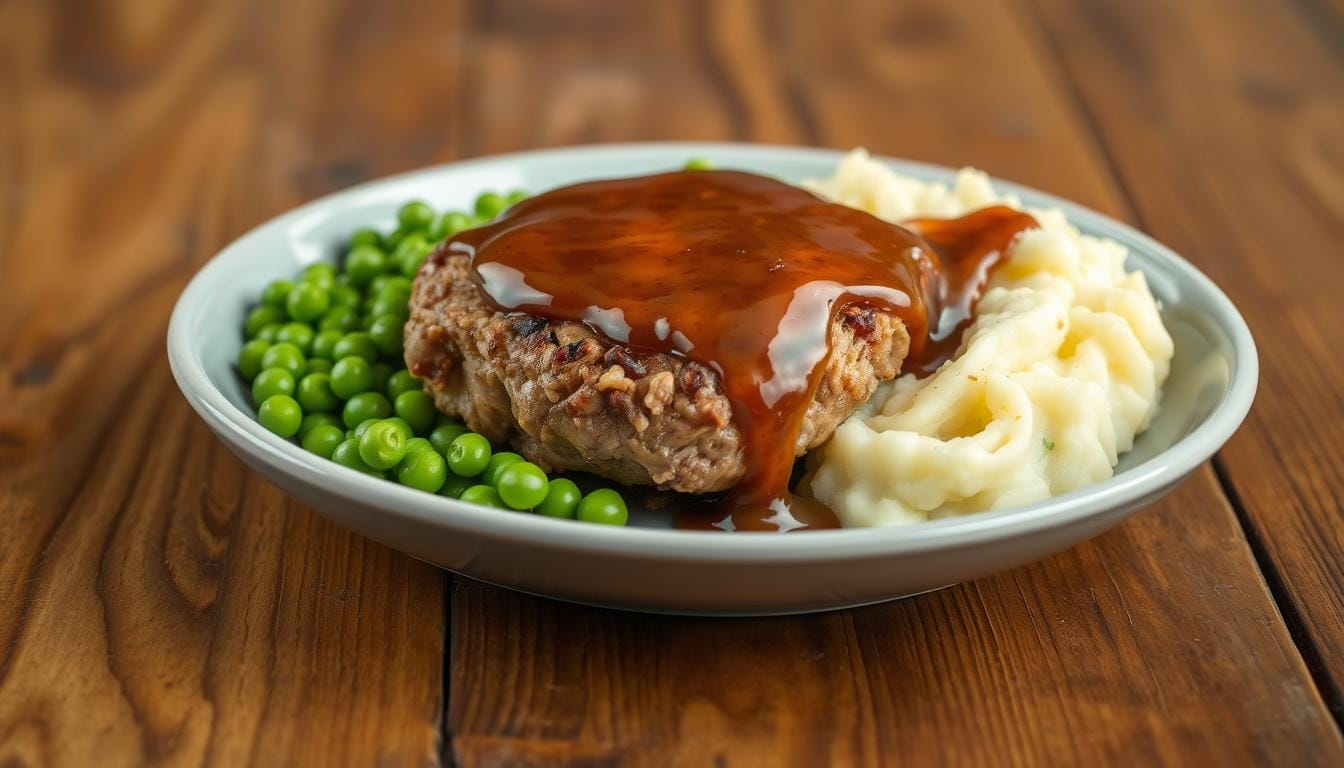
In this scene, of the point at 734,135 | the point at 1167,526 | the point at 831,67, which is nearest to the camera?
the point at 1167,526

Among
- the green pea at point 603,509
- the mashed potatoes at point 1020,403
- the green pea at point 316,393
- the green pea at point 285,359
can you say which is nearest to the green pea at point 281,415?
the green pea at point 316,393

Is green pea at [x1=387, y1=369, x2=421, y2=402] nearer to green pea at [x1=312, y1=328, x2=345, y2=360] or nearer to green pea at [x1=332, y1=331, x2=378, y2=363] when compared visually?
green pea at [x1=332, y1=331, x2=378, y2=363]

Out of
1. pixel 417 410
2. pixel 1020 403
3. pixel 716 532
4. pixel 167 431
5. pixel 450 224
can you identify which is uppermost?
pixel 1020 403

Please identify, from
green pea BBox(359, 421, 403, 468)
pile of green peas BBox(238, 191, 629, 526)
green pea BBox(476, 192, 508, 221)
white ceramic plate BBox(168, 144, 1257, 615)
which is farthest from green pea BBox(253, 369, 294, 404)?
green pea BBox(476, 192, 508, 221)

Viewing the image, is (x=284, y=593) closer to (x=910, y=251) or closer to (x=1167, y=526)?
(x=910, y=251)

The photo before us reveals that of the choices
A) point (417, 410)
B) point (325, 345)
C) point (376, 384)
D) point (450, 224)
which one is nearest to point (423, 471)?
point (417, 410)

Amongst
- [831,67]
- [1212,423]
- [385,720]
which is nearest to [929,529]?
[1212,423]

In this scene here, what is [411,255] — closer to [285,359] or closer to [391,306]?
[391,306]
